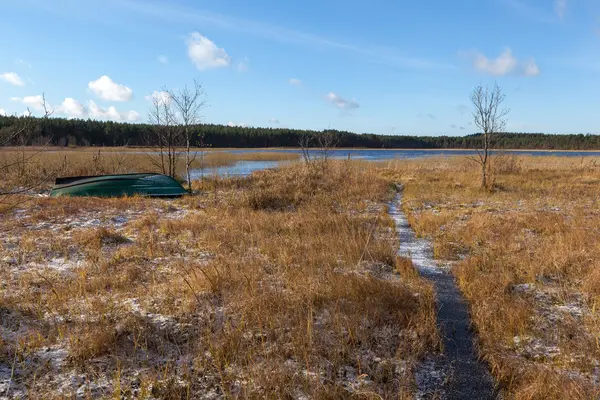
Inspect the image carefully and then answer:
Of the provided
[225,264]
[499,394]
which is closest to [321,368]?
[499,394]

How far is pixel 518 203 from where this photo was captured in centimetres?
1167

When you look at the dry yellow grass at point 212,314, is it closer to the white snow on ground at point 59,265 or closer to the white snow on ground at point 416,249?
the white snow on ground at point 59,265

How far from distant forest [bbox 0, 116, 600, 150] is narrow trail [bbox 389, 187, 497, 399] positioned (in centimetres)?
4208

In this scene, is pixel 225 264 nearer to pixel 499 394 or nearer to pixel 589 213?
pixel 499 394

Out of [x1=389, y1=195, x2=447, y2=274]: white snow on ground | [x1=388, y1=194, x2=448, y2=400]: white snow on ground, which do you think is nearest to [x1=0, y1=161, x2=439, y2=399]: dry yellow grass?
[x1=388, y1=194, x2=448, y2=400]: white snow on ground

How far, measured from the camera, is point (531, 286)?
4723 millimetres

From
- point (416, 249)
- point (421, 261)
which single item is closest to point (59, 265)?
point (421, 261)

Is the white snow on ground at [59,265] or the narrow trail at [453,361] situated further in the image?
the white snow on ground at [59,265]

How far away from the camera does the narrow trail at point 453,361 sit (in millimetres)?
2815

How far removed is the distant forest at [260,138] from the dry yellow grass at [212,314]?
133ft

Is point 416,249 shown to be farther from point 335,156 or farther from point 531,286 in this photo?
point 335,156

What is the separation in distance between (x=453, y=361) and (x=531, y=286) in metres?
2.26

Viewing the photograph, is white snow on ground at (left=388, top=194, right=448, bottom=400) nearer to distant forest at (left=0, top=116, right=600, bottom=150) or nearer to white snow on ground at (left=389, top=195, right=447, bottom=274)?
white snow on ground at (left=389, top=195, right=447, bottom=274)

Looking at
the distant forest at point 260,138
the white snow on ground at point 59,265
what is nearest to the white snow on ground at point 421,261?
the white snow on ground at point 59,265
